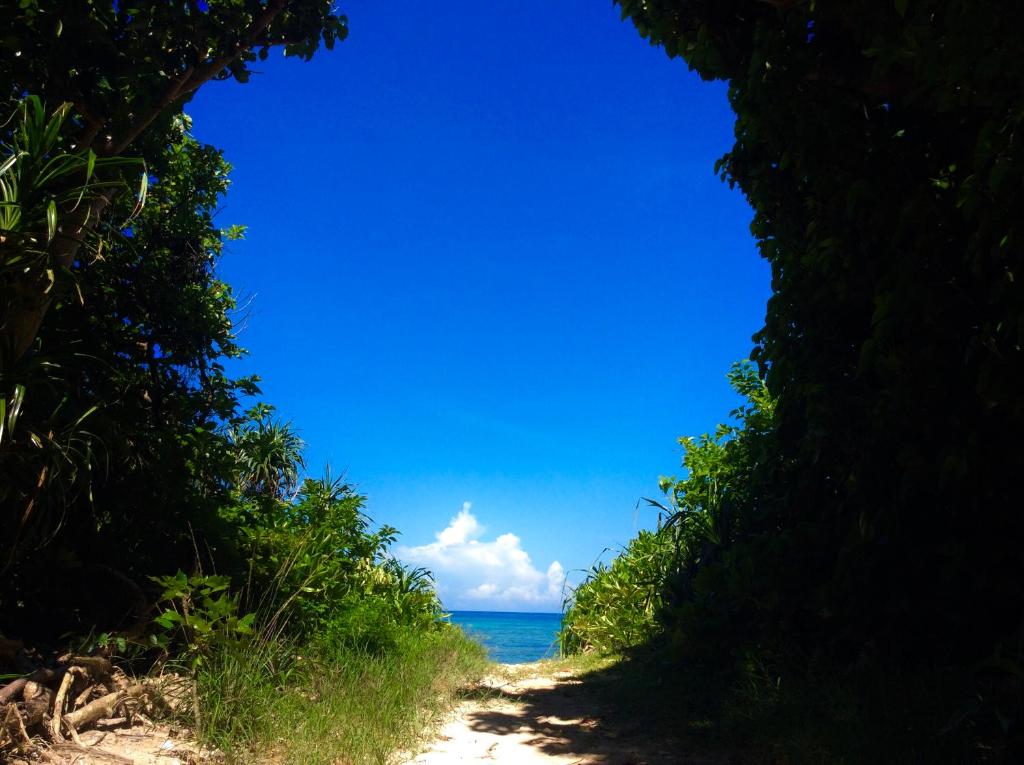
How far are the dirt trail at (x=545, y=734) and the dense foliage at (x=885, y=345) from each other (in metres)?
0.99

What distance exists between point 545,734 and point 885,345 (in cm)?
411

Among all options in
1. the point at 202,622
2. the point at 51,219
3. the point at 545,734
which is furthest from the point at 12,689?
the point at 545,734

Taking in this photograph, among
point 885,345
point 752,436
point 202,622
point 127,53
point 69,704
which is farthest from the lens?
point 752,436

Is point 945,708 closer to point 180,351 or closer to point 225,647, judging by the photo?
point 225,647

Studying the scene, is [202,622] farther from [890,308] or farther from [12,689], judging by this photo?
[890,308]

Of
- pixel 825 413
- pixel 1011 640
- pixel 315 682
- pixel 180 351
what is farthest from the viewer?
pixel 180 351

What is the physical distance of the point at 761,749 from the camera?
4504 millimetres

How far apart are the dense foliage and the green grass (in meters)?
2.55

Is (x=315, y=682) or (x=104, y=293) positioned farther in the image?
(x=104, y=293)

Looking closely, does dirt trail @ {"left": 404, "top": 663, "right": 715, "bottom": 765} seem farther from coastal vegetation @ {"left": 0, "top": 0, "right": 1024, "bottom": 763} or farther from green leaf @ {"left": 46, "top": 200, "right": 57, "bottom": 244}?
green leaf @ {"left": 46, "top": 200, "right": 57, "bottom": 244}

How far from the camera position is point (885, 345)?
4496 mm

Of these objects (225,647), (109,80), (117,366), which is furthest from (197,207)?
(225,647)

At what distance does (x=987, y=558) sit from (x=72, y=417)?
19.1ft

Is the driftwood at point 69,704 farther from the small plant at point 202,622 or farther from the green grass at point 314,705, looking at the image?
the green grass at point 314,705
